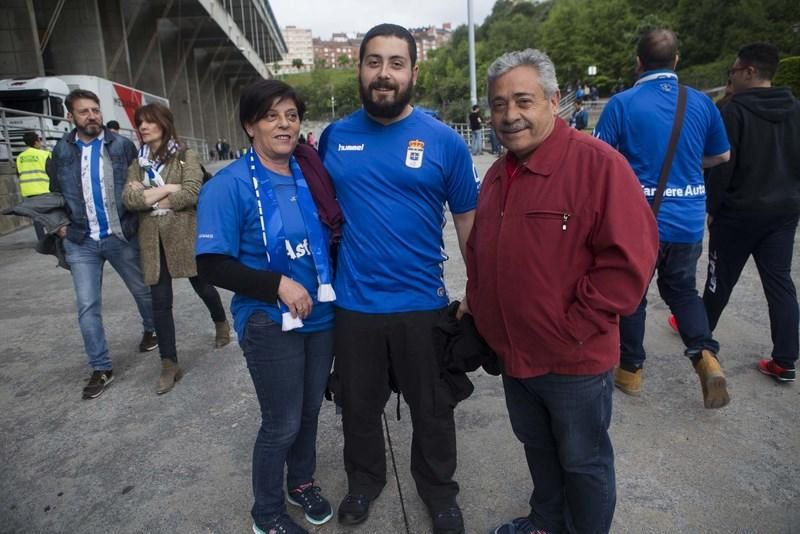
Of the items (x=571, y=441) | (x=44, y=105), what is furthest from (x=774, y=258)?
(x=44, y=105)

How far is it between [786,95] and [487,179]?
8.15ft

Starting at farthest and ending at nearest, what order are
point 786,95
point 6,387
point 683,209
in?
point 6,387
point 786,95
point 683,209

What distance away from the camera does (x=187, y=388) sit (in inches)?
152

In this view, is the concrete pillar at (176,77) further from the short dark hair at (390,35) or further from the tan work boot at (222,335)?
the short dark hair at (390,35)

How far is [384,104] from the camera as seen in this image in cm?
221


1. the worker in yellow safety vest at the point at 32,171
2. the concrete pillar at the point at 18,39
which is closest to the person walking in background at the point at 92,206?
the worker in yellow safety vest at the point at 32,171

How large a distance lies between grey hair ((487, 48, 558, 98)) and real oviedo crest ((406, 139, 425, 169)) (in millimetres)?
540

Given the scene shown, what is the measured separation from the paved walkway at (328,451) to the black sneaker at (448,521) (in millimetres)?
78

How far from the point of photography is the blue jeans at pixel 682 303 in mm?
3139

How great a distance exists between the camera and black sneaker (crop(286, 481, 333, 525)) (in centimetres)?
243

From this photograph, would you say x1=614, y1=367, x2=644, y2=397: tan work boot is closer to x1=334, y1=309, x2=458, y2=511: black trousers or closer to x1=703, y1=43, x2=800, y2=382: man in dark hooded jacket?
x1=703, y1=43, x2=800, y2=382: man in dark hooded jacket

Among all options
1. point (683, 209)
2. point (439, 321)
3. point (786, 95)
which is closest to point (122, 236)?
point (439, 321)

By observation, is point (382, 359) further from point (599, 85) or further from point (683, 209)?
point (599, 85)

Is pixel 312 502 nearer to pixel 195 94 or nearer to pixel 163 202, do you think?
pixel 163 202
